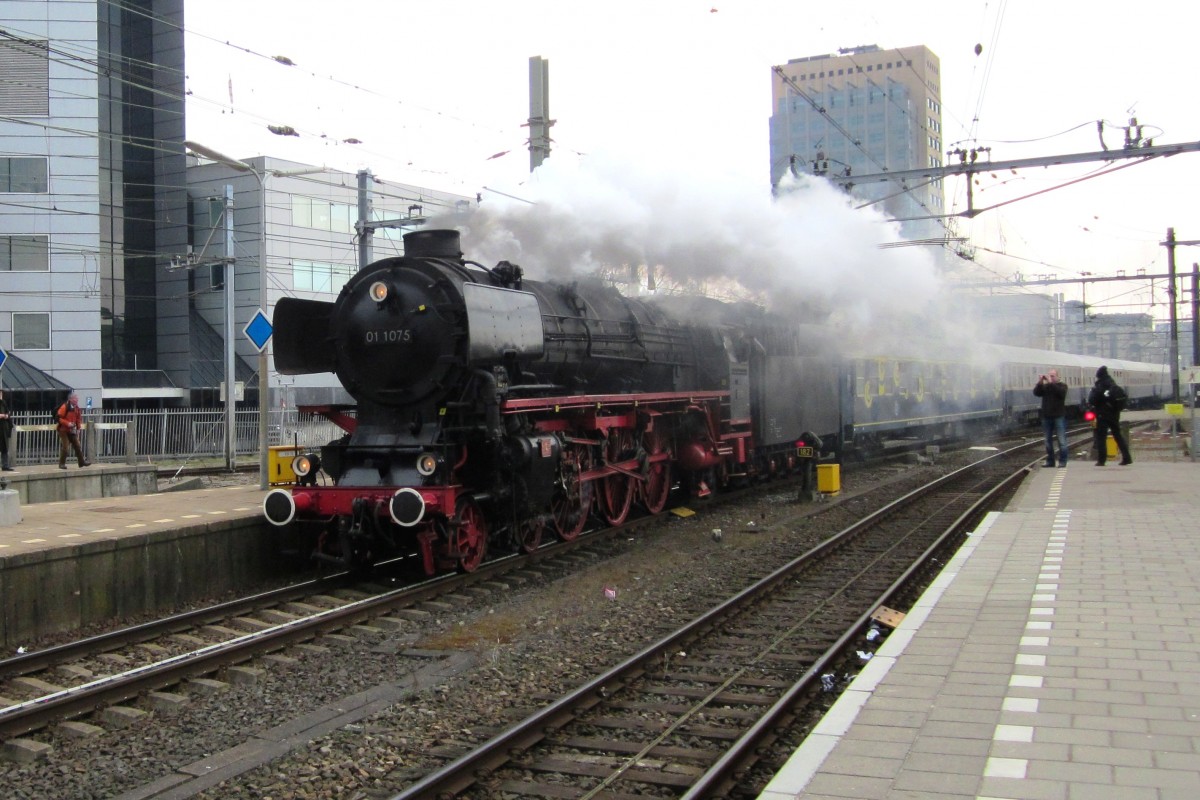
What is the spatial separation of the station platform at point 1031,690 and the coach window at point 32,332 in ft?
101

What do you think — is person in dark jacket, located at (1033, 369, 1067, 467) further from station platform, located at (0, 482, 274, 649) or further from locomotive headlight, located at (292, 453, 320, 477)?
station platform, located at (0, 482, 274, 649)

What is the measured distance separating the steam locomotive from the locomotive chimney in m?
0.01

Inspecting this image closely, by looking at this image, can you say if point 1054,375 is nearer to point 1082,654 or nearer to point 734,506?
point 734,506

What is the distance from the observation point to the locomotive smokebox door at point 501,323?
968cm

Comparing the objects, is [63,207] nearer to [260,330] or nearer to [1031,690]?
[260,330]

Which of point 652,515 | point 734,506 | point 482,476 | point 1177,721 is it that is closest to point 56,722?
point 482,476

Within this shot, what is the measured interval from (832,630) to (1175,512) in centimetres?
634

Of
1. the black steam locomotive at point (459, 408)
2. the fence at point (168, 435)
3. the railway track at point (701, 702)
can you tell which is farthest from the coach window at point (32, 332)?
the railway track at point (701, 702)

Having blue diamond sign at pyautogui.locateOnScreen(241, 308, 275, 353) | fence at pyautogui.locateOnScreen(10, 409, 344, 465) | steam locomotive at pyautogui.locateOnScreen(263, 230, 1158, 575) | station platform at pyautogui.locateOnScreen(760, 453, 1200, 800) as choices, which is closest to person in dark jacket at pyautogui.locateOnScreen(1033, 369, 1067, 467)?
steam locomotive at pyautogui.locateOnScreen(263, 230, 1158, 575)

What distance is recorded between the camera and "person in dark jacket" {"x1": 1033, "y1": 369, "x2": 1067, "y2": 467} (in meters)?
17.3

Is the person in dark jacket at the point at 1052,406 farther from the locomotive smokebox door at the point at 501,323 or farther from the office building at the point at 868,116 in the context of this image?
the office building at the point at 868,116

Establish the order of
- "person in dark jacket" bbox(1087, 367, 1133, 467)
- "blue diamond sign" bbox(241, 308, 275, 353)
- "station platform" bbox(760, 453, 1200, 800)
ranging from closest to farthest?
"station platform" bbox(760, 453, 1200, 800) < "blue diamond sign" bbox(241, 308, 275, 353) < "person in dark jacket" bbox(1087, 367, 1133, 467)

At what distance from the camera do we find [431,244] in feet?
35.1

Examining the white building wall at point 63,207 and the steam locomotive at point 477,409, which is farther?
the white building wall at point 63,207
